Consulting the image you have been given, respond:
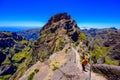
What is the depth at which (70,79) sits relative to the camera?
32.8 metres

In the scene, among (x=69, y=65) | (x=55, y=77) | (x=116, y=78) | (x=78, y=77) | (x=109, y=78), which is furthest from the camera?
(x=69, y=65)

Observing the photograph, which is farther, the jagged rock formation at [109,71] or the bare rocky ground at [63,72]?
the bare rocky ground at [63,72]

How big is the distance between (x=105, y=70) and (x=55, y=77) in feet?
29.0

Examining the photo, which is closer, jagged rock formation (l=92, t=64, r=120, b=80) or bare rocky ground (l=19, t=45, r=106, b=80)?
jagged rock formation (l=92, t=64, r=120, b=80)

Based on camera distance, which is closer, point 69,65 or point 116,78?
point 116,78

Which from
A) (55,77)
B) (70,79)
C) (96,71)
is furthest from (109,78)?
(55,77)

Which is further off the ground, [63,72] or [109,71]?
[109,71]

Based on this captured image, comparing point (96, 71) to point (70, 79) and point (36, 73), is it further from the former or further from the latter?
point (36, 73)

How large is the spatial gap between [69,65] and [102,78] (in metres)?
8.26

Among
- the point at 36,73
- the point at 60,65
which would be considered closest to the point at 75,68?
the point at 60,65

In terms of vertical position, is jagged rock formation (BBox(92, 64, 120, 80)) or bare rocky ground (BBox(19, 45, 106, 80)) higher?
jagged rock formation (BBox(92, 64, 120, 80))

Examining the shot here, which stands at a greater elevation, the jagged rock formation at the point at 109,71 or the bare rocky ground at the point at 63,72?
the jagged rock formation at the point at 109,71

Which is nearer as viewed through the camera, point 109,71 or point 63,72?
point 109,71

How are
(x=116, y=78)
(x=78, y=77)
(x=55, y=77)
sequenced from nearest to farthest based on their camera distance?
(x=116, y=78), (x=78, y=77), (x=55, y=77)
